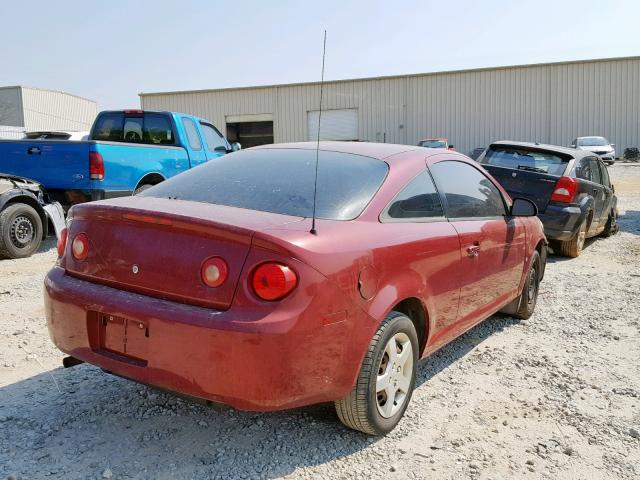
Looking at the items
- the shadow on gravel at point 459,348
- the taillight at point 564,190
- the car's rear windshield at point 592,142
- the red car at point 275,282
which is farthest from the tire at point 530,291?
the car's rear windshield at point 592,142

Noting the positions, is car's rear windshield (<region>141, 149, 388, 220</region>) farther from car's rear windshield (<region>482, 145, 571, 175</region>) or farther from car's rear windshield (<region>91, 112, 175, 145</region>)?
car's rear windshield (<region>91, 112, 175, 145</region>)

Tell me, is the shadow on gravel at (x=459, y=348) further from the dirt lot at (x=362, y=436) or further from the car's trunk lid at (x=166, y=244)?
the car's trunk lid at (x=166, y=244)

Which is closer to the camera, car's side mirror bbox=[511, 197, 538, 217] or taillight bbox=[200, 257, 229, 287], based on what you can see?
taillight bbox=[200, 257, 229, 287]

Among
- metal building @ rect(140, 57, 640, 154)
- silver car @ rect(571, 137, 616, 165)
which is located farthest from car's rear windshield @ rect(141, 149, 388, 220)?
metal building @ rect(140, 57, 640, 154)

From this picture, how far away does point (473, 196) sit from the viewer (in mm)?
4152

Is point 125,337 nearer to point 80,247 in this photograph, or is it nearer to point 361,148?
point 80,247

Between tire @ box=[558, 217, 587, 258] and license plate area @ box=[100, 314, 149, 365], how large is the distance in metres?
6.99

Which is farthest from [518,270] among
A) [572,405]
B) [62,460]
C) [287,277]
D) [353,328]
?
[62,460]

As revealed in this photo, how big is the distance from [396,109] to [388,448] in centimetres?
3402

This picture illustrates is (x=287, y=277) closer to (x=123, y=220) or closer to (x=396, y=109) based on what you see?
(x=123, y=220)

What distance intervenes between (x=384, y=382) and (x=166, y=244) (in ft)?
4.27

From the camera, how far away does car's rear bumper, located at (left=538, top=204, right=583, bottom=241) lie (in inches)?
309

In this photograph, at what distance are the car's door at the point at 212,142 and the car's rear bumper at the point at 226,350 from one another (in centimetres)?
813

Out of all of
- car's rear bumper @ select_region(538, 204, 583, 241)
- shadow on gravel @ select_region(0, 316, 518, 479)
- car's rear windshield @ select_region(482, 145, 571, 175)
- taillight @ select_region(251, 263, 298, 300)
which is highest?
car's rear windshield @ select_region(482, 145, 571, 175)
